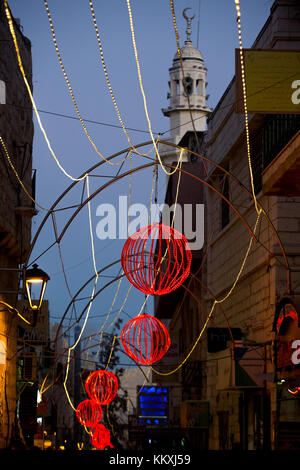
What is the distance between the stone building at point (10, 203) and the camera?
22547mm

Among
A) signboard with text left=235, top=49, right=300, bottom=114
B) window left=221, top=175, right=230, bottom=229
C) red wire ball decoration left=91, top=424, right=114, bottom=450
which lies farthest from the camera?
red wire ball decoration left=91, top=424, right=114, bottom=450

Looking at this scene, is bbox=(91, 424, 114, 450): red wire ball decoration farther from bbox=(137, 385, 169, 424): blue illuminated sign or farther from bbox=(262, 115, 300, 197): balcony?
bbox=(262, 115, 300, 197): balcony

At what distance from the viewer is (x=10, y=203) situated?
2336cm

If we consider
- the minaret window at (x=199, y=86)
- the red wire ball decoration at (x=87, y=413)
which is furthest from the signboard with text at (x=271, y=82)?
the minaret window at (x=199, y=86)

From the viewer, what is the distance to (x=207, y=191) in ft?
113

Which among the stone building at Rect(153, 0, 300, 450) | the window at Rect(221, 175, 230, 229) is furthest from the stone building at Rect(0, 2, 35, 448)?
the window at Rect(221, 175, 230, 229)

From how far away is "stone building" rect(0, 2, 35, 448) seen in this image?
2255 centimetres

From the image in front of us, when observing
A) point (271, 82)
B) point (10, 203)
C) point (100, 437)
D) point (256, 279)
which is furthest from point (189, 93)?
point (271, 82)

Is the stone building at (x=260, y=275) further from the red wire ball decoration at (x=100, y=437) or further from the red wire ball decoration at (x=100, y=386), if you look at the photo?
the red wire ball decoration at (x=100, y=437)

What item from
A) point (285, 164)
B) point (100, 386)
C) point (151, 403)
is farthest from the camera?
point (151, 403)

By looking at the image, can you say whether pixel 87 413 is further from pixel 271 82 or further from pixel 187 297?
pixel 271 82
